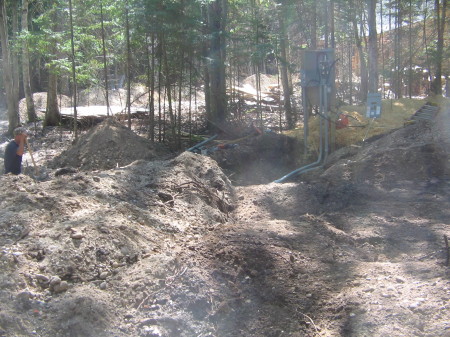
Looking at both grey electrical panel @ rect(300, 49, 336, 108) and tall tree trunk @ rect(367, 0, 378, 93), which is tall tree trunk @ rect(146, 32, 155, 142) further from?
tall tree trunk @ rect(367, 0, 378, 93)

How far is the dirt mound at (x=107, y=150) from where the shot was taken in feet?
40.6

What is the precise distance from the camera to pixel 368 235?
6.41 m

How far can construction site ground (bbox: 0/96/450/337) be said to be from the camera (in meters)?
4.05

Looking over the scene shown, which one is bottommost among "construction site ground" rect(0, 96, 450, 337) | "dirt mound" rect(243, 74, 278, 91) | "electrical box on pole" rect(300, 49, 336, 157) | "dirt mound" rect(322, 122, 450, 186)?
"construction site ground" rect(0, 96, 450, 337)

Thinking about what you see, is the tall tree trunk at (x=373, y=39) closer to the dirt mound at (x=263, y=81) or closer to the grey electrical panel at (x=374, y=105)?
the grey electrical panel at (x=374, y=105)

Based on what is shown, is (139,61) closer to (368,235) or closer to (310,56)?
(310,56)

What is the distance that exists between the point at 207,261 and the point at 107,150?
826cm

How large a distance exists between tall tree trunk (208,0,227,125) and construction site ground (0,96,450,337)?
7748 mm

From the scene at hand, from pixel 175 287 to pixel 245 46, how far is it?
37.2 feet

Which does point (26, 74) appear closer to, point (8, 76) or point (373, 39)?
point (8, 76)

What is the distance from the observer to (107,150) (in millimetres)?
12586

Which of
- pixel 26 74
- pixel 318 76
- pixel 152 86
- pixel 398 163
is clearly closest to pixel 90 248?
pixel 398 163

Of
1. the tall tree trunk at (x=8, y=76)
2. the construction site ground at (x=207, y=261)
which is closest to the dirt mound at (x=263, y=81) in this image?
the tall tree trunk at (x=8, y=76)

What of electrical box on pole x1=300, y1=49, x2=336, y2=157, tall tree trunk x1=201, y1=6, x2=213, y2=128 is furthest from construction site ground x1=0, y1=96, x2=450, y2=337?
tall tree trunk x1=201, y1=6, x2=213, y2=128
